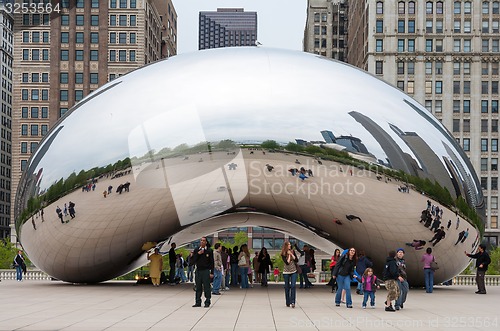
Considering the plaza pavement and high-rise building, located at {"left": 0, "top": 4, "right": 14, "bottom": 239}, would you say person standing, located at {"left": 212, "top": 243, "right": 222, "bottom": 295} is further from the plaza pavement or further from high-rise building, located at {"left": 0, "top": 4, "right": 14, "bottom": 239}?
high-rise building, located at {"left": 0, "top": 4, "right": 14, "bottom": 239}

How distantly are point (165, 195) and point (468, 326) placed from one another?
8.31 metres

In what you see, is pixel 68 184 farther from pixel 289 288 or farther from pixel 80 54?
pixel 80 54

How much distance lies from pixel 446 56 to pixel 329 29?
3708cm

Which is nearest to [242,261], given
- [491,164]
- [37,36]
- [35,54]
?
[491,164]

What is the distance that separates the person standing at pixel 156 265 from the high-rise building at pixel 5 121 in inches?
3940

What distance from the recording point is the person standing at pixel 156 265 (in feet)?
71.5

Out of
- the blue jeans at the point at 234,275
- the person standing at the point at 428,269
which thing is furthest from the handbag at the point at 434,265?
the blue jeans at the point at 234,275

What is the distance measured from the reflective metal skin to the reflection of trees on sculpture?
29 mm

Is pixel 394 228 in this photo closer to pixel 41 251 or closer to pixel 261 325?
pixel 261 325

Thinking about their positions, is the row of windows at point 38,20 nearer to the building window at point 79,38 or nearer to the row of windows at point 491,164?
the building window at point 79,38

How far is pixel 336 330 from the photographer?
11.1m

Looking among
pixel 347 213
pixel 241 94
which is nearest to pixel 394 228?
pixel 347 213

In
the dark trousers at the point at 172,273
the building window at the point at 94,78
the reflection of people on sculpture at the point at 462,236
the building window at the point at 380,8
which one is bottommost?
the dark trousers at the point at 172,273

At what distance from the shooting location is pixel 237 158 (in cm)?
1755
